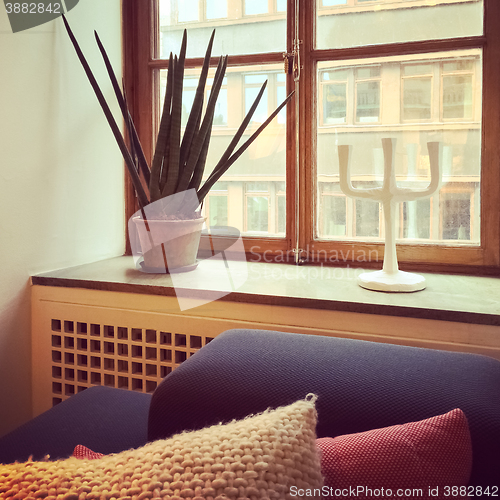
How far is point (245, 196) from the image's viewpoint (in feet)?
5.94

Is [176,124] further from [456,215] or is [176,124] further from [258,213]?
[456,215]

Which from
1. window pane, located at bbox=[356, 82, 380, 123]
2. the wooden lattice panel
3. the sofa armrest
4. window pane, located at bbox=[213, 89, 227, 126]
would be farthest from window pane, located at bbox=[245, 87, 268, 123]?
the sofa armrest

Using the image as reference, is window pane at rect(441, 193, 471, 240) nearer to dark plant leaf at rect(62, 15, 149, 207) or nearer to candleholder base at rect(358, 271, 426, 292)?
candleholder base at rect(358, 271, 426, 292)

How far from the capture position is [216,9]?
5.90 feet

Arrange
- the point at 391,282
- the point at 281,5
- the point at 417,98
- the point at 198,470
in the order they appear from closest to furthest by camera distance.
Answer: the point at 198,470 → the point at 391,282 → the point at 417,98 → the point at 281,5

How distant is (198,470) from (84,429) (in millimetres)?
688

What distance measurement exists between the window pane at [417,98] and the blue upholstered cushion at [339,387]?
3.10 feet

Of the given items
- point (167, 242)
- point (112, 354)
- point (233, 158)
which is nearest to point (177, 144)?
point (233, 158)

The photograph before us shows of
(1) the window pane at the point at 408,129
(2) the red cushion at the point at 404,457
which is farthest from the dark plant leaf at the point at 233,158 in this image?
(2) the red cushion at the point at 404,457

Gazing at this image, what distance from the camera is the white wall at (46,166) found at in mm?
1412

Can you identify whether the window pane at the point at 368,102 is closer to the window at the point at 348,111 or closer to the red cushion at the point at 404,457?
the window at the point at 348,111

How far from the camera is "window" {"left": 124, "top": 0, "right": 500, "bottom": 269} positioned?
1.53 meters

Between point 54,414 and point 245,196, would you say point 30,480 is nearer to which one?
point 54,414

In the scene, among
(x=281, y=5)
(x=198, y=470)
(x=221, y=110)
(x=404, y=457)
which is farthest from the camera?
(x=221, y=110)
